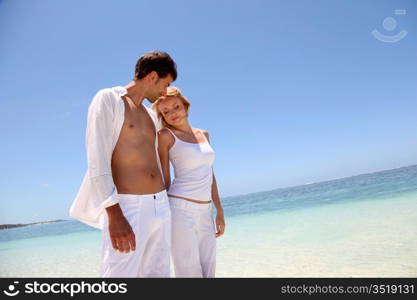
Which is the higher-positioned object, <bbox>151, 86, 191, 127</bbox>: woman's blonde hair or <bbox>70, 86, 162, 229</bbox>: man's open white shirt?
<bbox>151, 86, 191, 127</bbox>: woman's blonde hair

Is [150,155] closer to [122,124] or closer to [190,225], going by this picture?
[122,124]

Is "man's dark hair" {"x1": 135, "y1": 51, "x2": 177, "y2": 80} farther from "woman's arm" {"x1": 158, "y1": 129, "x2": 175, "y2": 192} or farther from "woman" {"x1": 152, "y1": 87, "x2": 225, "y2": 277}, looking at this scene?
"woman's arm" {"x1": 158, "y1": 129, "x2": 175, "y2": 192}

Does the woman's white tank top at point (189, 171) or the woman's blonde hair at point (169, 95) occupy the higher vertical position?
the woman's blonde hair at point (169, 95)

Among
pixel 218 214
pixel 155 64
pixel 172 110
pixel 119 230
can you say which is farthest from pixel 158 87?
pixel 218 214

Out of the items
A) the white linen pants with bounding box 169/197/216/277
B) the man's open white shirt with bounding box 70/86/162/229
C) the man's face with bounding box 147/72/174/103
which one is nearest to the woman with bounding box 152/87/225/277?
the white linen pants with bounding box 169/197/216/277

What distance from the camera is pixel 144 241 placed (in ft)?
6.86

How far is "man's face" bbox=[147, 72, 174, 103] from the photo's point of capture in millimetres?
2419

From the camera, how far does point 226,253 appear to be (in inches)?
265

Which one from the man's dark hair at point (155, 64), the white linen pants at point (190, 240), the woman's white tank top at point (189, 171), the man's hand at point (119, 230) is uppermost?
the man's dark hair at point (155, 64)

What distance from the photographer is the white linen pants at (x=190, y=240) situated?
246cm

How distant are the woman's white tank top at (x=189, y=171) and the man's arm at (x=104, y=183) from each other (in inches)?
24.8

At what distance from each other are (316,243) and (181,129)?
4741 millimetres

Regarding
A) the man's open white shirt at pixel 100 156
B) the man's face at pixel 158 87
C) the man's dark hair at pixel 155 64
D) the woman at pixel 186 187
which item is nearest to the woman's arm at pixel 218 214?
the woman at pixel 186 187

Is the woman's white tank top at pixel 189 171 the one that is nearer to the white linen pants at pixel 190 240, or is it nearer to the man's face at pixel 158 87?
the white linen pants at pixel 190 240
